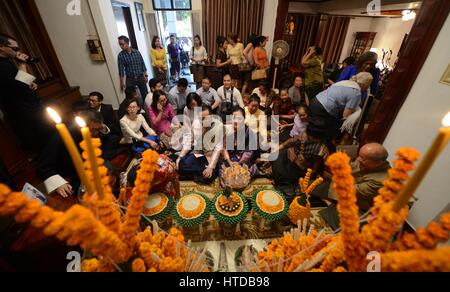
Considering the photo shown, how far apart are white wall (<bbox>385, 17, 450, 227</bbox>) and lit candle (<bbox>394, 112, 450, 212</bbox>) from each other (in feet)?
5.98

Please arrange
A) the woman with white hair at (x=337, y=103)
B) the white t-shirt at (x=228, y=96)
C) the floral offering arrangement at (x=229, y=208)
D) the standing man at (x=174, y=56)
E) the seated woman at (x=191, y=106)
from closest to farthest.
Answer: the floral offering arrangement at (x=229, y=208) → the woman with white hair at (x=337, y=103) → the seated woman at (x=191, y=106) → the white t-shirt at (x=228, y=96) → the standing man at (x=174, y=56)

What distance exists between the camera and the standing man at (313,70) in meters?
3.89

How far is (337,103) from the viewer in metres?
2.57

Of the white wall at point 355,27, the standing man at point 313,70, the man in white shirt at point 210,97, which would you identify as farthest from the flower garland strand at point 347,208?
the white wall at point 355,27

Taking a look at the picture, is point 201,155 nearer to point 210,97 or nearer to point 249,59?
point 210,97

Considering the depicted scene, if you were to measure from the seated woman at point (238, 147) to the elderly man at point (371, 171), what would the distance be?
1.24 meters

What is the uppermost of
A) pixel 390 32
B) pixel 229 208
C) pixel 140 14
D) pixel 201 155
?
pixel 140 14

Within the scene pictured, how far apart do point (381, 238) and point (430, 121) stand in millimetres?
2105

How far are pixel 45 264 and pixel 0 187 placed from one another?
1.15 meters

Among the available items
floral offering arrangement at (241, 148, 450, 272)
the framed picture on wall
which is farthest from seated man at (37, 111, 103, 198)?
the framed picture on wall

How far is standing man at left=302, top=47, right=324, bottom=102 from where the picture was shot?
3.89 meters

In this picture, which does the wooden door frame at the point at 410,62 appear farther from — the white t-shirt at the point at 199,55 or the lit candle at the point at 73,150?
the white t-shirt at the point at 199,55

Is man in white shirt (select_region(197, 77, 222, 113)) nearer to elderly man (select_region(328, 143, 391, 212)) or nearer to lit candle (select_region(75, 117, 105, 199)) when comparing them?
elderly man (select_region(328, 143, 391, 212))

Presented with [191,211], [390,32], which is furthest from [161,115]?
[390,32]
